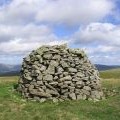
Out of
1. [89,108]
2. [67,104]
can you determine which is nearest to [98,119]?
[89,108]

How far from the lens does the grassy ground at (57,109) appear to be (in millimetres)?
25578

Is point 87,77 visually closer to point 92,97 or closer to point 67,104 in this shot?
point 92,97

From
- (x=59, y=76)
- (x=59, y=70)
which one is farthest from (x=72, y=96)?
(x=59, y=70)

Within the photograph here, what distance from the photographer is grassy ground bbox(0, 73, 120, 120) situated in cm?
2558

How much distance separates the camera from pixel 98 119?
82.9ft

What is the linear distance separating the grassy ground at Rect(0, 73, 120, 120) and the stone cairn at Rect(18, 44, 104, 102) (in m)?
1.41

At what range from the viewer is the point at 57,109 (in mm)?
27328

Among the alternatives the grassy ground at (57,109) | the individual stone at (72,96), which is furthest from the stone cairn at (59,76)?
the grassy ground at (57,109)

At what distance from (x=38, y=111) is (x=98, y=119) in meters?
4.87

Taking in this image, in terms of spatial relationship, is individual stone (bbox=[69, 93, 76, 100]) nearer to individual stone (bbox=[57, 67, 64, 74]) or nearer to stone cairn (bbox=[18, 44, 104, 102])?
stone cairn (bbox=[18, 44, 104, 102])

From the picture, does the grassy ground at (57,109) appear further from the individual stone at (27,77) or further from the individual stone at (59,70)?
the individual stone at (59,70)

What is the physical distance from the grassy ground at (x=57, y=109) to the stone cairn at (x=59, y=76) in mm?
1414

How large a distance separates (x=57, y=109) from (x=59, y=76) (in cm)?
562

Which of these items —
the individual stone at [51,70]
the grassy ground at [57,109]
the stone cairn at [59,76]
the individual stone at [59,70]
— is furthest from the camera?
the individual stone at [51,70]
